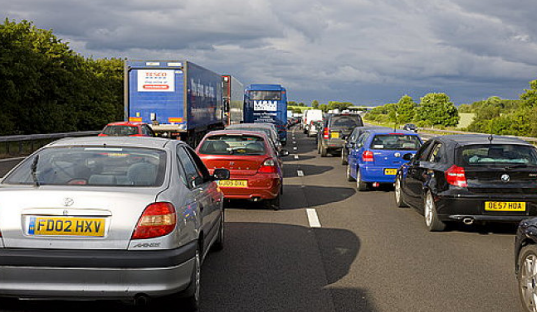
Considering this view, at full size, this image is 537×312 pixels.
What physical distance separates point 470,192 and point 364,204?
3.83 meters

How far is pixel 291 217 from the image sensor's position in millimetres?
10570

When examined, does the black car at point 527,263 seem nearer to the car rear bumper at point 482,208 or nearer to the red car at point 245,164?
the car rear bumper at point 482,208

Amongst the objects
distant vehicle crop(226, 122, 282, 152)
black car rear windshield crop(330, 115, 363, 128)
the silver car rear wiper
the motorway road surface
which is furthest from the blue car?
black car rear windshield crop(330, 115, 363, 128)

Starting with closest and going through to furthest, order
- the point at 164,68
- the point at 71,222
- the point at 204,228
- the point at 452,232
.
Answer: the point at 71,222 < the point at 204,228 < the point at 452,232 < the point at 164,68

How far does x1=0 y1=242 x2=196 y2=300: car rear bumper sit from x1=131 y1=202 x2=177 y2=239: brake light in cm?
15

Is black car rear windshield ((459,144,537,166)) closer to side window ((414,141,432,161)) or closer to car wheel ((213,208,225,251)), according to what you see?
side window ((414,141,432,161))

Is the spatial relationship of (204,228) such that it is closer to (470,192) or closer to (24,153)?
(470,192)

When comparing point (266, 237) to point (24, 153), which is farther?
point (24, 153)

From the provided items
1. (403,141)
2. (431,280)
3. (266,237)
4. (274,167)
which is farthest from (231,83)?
(431,280)

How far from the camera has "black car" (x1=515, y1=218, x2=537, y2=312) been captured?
520 cm

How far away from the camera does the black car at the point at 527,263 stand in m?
5.20

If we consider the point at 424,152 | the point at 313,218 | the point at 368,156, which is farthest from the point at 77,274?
the point at 368,156

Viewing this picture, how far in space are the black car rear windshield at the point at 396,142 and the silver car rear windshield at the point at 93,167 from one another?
373 inches

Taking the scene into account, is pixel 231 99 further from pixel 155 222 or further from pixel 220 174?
pixel 155 222
